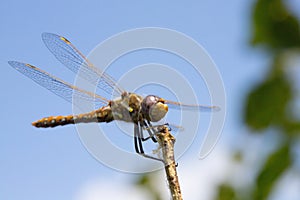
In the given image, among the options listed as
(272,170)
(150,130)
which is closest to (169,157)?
(150,130)

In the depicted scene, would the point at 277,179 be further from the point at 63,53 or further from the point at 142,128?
the point at 63,53

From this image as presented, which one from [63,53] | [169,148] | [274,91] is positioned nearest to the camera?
[274,91]

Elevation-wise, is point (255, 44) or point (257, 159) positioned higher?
point (255, 44)

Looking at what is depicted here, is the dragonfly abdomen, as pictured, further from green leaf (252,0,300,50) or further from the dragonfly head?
green leaf (252,0,300,50)

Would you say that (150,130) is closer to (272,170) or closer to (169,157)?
(169,157)

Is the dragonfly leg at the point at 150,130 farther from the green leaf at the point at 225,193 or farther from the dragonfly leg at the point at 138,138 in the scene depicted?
the green leaf at the point at 225,193

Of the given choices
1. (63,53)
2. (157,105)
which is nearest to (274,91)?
(157,105)
